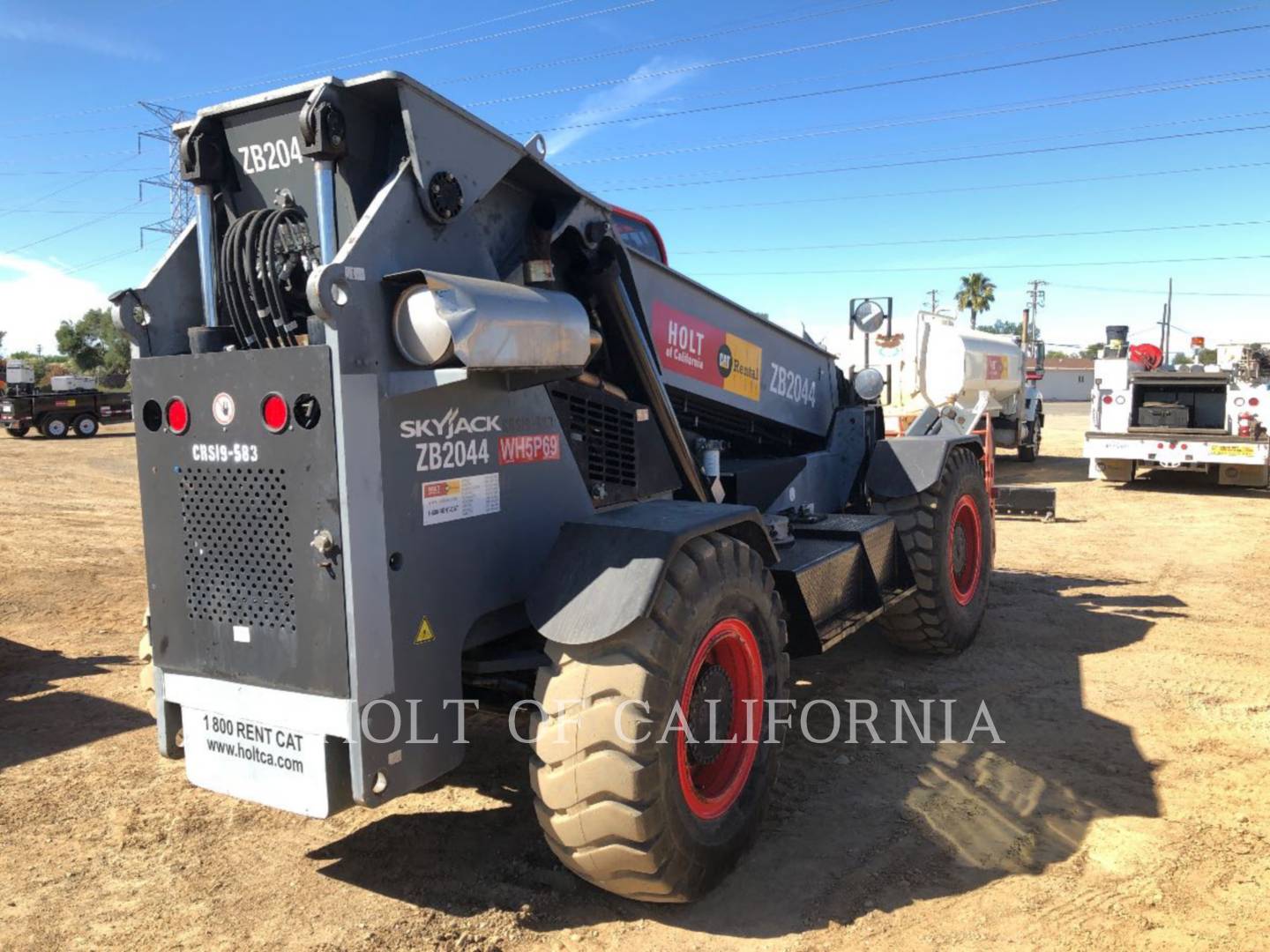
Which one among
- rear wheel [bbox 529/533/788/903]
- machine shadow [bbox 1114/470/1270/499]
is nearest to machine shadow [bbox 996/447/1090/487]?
machine shadow [bbox 1114/470/1270/499]

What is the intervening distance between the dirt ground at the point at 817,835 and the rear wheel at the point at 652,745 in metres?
0.25

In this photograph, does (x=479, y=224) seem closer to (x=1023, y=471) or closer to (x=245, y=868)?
(x=245, y=868)

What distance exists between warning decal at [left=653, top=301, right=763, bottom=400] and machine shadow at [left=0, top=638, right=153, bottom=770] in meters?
3.69

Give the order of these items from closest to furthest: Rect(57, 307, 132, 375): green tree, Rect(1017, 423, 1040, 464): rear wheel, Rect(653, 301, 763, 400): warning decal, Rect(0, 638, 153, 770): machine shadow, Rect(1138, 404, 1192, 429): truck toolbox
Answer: Rect(653, 301, 763, 400): warning decal
Rect(0, 638, 153, 770): machine shadow
Rect(1138, 404, 1192, 429): truck toolbox
Rect(1017, 423, 1040, 464): rear wheel
Rect(57, 307, 132, 375): green tree

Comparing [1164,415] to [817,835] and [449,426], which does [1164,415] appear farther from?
[449,426]

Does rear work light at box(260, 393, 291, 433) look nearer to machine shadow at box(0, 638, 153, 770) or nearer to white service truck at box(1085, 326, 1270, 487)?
machine shadow at box(0, 638, 153, 770)

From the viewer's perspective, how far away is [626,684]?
3121mm

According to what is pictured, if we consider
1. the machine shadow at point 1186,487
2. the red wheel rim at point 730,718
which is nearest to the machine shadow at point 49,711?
the red wheel rim at point 730,718

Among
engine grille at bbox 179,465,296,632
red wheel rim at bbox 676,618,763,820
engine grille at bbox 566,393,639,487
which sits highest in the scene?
engine grille at bbox 566,393,639,487

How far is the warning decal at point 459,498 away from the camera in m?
3.20

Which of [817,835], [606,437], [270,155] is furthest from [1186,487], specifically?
[270,155]

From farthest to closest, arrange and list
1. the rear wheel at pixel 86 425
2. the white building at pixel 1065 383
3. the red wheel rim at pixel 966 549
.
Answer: the white building at pixel 1065 383 < the rear wheel at pixel 86 425 < the red wheel rim at pixel 966 549

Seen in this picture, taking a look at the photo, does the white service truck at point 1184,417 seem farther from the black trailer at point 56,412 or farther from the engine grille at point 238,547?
the black trailer at point 56,412

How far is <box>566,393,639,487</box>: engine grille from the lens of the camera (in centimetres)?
408
